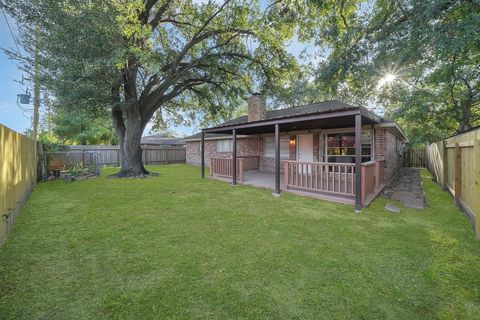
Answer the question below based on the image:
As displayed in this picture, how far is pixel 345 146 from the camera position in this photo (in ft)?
30.0

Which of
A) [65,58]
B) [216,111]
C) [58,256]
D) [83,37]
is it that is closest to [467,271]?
[58,256]

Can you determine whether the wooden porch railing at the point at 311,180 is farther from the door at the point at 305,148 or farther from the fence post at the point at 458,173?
the door at the point at 305,148

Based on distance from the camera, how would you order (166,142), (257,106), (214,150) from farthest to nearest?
(166,142), (214,150), (257,106)

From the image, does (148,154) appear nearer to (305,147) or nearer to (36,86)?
(36,86)

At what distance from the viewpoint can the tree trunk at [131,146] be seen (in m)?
11.3

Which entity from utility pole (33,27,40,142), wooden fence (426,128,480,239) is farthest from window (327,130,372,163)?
utility pole (33,27,40,142)

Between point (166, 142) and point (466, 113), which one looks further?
point (166, 142)

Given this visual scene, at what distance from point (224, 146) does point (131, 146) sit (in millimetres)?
6281

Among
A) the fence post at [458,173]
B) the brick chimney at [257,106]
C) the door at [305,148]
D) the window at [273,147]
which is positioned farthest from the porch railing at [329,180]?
the brick chimney at [257,106]

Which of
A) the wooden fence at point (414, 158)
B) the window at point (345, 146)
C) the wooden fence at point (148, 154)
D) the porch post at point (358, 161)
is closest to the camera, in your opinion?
the porch post at point (358, 161)

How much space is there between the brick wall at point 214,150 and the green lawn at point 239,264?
8105 millimetres

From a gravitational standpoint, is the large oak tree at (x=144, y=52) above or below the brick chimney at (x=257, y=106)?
above

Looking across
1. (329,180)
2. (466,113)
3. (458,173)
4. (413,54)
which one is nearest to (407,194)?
(458,173)

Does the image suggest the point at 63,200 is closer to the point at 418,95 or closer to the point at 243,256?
the point at 243,256
